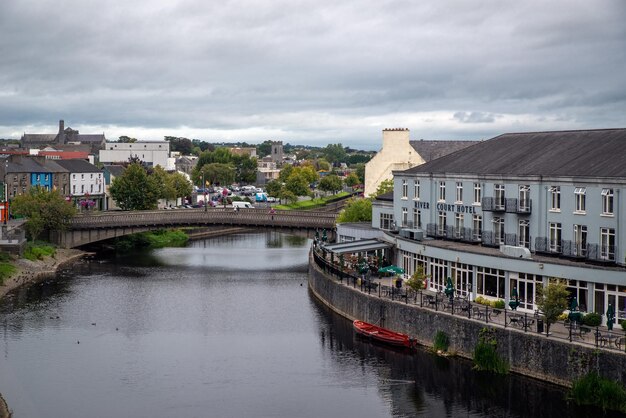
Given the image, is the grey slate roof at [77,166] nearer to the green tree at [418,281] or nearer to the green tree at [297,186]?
the green tree at [297,186]

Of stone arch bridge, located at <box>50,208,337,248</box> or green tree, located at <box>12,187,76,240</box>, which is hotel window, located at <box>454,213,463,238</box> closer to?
stone arch bridge, located at <box>50,208,337,248</box>

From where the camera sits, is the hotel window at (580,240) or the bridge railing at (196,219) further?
the bridge railing at (196,219)

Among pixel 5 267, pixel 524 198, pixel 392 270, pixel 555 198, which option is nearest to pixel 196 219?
pixel 5 267

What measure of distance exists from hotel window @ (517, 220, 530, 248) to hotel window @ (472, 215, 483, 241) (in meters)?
3.91

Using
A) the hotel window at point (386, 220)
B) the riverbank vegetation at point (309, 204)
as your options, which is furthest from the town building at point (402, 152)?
the riverbank vegetation at point (309, 204)

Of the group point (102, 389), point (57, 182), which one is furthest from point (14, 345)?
point (57, 182)

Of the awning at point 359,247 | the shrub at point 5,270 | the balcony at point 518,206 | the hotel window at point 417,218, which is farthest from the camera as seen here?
the shrub at point 5,270

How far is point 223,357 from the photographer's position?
5166 centimetres

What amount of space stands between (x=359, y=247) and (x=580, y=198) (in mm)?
20342

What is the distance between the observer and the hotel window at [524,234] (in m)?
56.3

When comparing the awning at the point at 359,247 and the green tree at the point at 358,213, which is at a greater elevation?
the green tree at the point at 358,213

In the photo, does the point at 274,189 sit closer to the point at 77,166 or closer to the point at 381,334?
the point at 77,166

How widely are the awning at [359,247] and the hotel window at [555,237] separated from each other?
1615 cm

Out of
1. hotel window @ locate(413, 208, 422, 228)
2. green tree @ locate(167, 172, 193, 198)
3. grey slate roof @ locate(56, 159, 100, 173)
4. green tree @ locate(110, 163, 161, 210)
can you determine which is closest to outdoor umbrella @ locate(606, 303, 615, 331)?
hotel window @ locate(413, 208, 422, 228)
